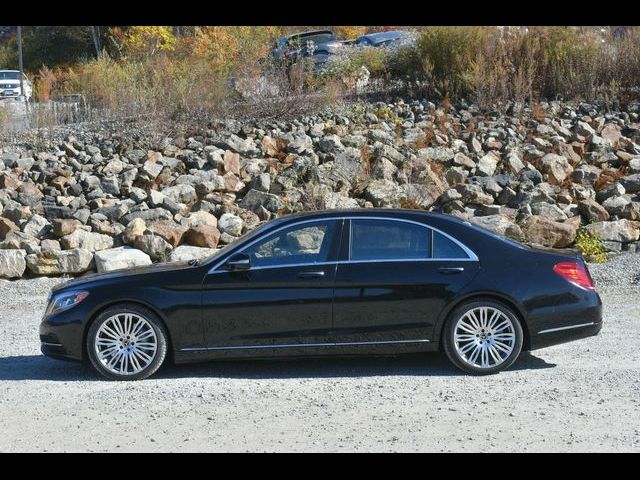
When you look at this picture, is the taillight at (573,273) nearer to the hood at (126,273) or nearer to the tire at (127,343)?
the hood at (126,273)

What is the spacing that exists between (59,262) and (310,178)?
4779 mm

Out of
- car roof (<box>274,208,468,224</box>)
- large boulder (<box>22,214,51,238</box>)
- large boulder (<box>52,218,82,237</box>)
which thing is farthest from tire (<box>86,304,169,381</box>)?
large boulder (<box>22,214,51,238</box>)

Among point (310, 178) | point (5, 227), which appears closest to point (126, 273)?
point (5, 227)

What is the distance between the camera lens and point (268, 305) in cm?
876

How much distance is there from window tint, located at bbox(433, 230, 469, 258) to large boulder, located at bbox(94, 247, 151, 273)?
617cm

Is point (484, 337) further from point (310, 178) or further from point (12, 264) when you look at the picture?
point (310, 178)

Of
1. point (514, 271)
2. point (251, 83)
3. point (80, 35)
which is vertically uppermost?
point (80, 35)

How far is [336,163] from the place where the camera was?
17672mm

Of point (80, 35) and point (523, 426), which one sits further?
point (80, 35)

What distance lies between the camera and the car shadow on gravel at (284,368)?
8.91m

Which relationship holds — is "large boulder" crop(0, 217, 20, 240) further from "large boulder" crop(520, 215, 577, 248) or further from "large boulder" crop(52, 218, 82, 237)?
"large boulder" crop(520, 215, 577, 248)
